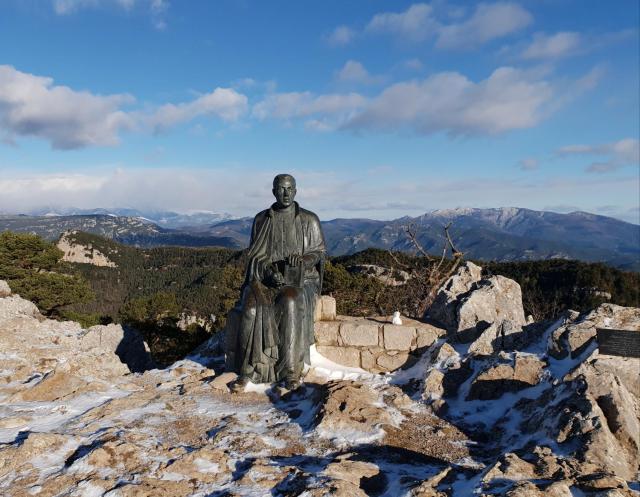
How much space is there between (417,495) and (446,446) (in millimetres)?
1988

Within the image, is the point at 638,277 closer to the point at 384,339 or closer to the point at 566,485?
the point at 384,339

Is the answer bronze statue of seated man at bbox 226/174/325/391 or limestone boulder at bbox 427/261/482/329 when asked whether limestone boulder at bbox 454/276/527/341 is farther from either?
bronze statue of seated man at bbox 226/174/325/391

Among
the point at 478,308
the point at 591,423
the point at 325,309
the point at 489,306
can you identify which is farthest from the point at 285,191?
the point at 489,306

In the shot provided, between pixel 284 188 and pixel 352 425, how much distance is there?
14.2 ft

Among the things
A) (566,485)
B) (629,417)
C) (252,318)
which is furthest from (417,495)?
(252,318)

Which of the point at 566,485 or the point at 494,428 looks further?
the point at 494,428

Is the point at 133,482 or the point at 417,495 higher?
the point at 417,495

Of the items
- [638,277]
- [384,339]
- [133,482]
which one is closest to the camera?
[133,482]

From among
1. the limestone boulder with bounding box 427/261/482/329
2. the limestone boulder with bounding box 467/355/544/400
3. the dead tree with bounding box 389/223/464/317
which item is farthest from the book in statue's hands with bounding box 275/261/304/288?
the dead tree with bounding box 389/223/464/317

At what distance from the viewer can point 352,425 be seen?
5.85 metres

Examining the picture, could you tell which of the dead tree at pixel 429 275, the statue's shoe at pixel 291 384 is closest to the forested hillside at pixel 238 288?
the dead tree at pixel 429 275

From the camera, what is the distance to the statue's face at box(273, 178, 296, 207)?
8.31 meters

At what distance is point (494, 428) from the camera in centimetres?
611

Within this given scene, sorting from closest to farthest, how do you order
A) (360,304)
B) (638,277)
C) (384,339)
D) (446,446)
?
(446,446)
(384,339)
(360,304)
(638,277)
